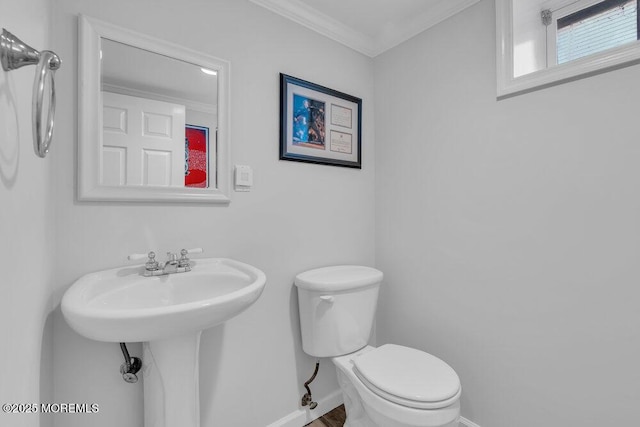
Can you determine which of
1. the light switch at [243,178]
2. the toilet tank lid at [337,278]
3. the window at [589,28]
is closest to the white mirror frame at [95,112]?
the light switch at [243,178]

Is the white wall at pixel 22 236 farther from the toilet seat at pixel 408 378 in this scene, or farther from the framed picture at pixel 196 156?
the toilet seat at pixel 408 378

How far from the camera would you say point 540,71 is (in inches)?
47.7

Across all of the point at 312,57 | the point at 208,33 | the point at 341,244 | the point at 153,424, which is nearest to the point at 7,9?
the point at 208,33

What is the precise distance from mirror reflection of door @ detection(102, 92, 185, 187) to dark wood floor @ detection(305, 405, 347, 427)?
4.65 feet

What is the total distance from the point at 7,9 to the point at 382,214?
170cm

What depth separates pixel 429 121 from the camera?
63.5 inches

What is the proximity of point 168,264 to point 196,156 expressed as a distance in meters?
0.46

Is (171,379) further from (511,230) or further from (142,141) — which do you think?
(511,230)

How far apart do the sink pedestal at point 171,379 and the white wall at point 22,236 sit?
10.8 inches

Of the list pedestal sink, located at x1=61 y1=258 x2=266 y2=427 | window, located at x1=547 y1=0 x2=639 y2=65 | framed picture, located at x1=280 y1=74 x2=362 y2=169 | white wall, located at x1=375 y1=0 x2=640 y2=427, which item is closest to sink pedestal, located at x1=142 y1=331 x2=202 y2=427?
pedestal sink, located at x1=61 y1=258 x2=266 y2=427

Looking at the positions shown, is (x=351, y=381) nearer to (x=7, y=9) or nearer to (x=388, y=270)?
(x=388, y=270)

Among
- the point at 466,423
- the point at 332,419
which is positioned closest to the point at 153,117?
the point at 332,419

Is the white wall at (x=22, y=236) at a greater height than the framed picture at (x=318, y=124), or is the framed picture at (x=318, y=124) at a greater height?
the framed picture at (x=318, y=124)

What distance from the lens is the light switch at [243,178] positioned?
4.36 ft
